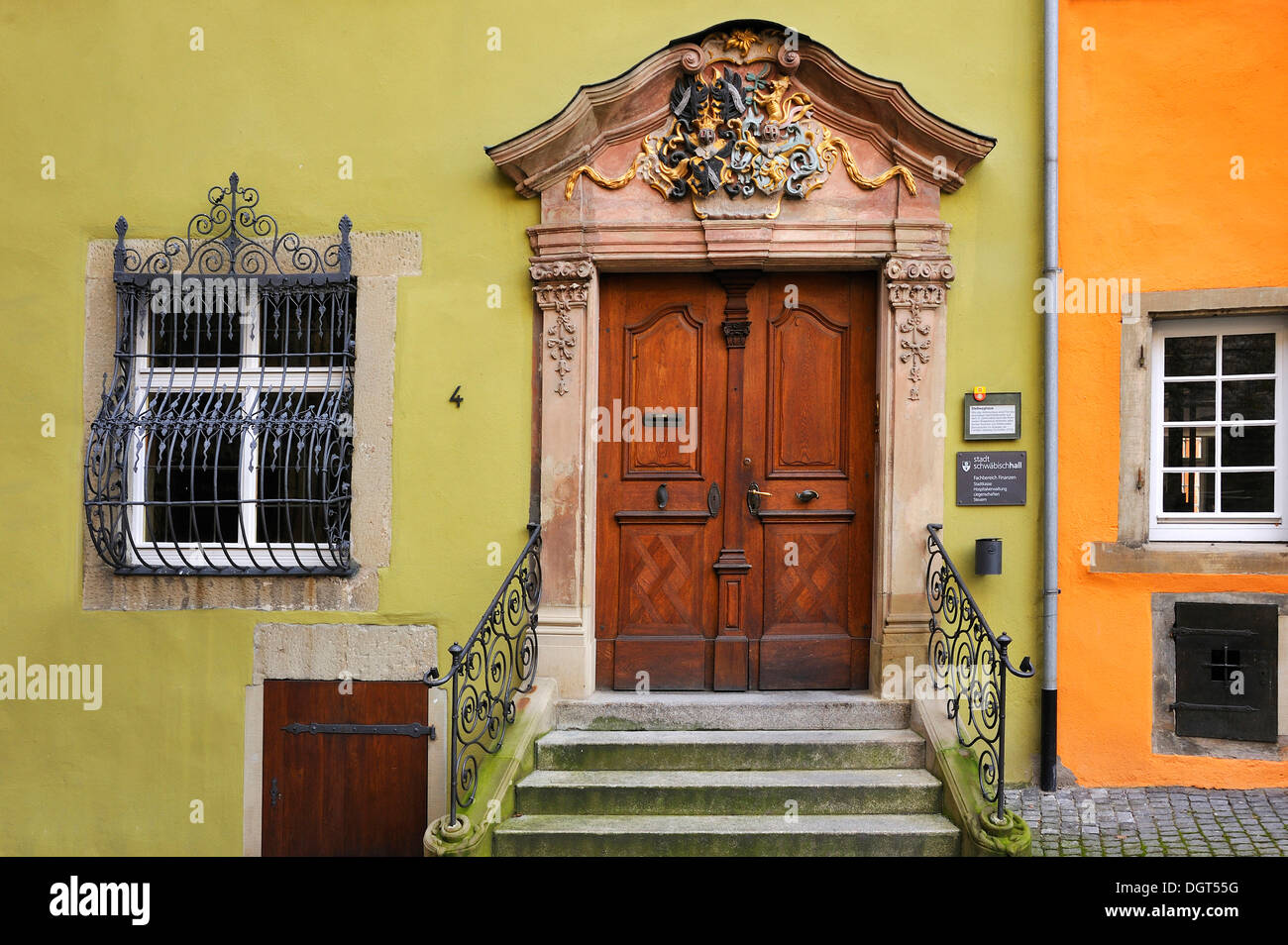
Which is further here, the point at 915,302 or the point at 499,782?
the point at 915,302

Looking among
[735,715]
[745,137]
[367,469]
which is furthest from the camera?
[367,469]

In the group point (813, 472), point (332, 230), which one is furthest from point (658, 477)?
point (332, 230)

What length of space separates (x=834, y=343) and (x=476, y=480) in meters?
2.18

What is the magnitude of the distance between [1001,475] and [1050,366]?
65cm

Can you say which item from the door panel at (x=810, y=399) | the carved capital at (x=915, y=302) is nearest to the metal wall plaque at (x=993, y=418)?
the carved capital at (x=915, y=302)

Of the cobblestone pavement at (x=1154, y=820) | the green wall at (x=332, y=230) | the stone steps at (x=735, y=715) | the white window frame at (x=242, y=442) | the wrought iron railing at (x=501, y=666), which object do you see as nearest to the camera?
the cobblestone pavement at (x=1154, y=820)

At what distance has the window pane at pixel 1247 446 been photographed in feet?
16.7

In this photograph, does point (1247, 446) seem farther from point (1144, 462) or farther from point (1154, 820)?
point (1154, 820)

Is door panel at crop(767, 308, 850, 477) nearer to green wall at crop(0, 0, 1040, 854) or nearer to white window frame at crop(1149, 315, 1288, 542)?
green wall at crop(0, 0, 1040, 854)

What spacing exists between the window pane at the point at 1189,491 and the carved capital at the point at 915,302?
60.1 inches

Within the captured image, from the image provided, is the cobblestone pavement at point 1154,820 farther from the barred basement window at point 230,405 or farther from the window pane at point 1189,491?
the barred basement window at point 230,405

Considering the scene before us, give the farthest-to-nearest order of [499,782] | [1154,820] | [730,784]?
1. [1154,820]
2. [730,784]
3. [499,782]

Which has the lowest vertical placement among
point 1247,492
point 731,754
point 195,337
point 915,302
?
point 731,754

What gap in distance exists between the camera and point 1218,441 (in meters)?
5.14
